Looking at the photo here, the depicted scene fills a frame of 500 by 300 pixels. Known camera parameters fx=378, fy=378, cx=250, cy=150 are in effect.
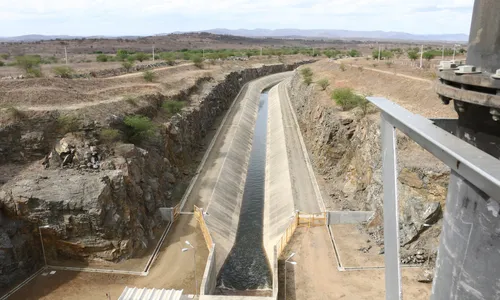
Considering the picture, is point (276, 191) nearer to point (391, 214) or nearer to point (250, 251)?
point (250, 251)

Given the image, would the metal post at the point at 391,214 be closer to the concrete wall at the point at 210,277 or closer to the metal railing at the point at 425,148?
the metal railing at the point at 425,148

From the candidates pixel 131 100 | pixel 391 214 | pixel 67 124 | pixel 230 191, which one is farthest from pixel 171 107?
pixel 391 214

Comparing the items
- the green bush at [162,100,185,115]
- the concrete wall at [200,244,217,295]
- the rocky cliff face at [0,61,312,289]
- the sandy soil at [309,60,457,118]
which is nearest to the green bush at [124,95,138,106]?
the rocky cliff face at [0,61,312,289]

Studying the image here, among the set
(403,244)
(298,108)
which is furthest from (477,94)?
(298,108)

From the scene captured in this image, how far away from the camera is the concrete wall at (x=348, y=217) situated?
2762 cm

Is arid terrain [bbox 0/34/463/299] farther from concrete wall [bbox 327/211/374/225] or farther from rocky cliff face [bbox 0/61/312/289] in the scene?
concrete wall [bbox 327/211/374/225]

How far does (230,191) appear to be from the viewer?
115 ft

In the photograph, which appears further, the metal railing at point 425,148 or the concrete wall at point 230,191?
the concrete wall at point 230,191

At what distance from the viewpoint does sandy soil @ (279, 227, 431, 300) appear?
20688 mm

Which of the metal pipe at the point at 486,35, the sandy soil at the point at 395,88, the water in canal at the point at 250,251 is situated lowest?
the water in canal at the point at 250,251

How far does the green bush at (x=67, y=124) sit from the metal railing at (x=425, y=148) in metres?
25.9

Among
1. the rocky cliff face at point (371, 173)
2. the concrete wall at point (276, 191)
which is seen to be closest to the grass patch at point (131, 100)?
the concrete wall at point (276, 191)

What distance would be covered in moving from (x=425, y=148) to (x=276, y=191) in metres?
27.7

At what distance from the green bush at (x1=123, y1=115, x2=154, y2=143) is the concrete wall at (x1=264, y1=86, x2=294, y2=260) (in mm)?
12441
